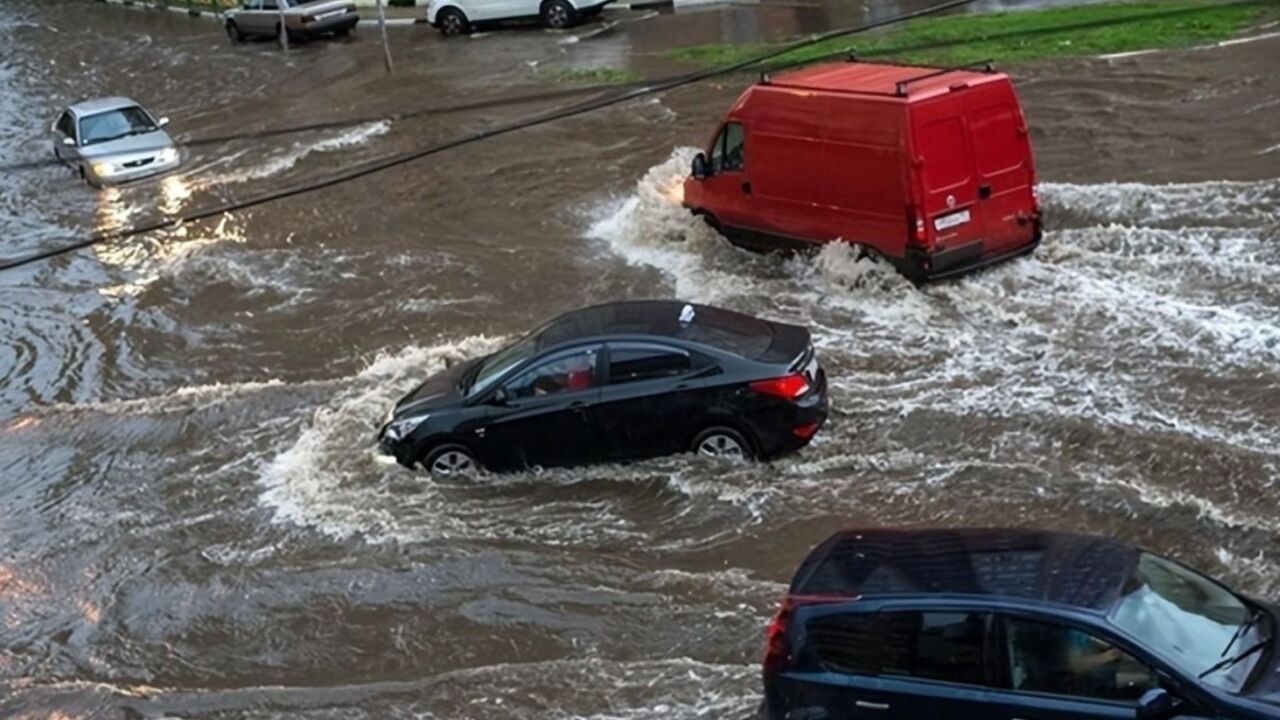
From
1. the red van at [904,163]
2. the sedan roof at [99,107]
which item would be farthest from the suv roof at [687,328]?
the sedan roof at [99,107]

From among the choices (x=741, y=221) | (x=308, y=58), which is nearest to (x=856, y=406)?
(x=741, y=221)

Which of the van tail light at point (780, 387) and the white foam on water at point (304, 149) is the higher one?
the white foam on water at point (304, 149)

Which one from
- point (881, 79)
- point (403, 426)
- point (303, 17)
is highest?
point (303, 17)

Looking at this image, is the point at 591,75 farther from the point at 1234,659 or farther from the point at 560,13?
the point at 1234,659

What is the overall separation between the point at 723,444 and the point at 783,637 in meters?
4.54

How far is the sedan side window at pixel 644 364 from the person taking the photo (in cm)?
1129

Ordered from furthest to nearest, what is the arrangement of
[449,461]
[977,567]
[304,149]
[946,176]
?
[304,149], [946,176], [449,461], [977,567]

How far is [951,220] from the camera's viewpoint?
1401cm

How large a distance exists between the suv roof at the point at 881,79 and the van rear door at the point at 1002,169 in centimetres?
33

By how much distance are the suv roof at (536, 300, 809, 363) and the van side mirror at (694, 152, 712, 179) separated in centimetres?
437

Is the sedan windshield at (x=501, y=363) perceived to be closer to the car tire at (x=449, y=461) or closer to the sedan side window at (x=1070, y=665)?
the car tire at (x=449, y=461)

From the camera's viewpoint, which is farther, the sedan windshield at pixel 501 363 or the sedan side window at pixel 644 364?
the sedan windshield at pixel 501 363

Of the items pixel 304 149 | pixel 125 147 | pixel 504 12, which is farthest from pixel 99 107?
pixel 504 12

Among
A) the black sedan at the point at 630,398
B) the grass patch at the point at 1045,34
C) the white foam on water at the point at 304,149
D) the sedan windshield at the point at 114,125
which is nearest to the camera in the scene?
the black sedan at the point at 630,398
